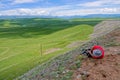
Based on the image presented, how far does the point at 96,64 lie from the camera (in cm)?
1495

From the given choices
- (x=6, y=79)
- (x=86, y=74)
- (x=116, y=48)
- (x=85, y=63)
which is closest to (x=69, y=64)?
(x=85, y=63)

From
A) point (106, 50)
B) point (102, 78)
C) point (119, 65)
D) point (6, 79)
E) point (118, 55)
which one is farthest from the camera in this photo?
point (6, 79)

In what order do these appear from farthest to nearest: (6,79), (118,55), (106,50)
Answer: (6,79) → (106,50) → (118,55)

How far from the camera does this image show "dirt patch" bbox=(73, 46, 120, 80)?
45.6ft

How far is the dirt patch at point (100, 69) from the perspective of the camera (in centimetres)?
1391

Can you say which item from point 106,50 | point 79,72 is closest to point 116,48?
point 106,50

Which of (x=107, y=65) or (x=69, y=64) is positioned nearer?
(x=107, y=65)

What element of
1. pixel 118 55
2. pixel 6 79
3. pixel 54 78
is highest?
pixel 118 55

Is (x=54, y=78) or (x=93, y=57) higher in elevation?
(x=93, y=57)

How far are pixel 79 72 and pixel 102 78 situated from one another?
4.83ft

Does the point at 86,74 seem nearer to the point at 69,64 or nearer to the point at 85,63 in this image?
the point at 85,63

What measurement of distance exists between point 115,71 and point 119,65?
0.66m

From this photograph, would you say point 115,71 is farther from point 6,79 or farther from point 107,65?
point 6,79

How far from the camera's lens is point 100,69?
14398 millimetres
